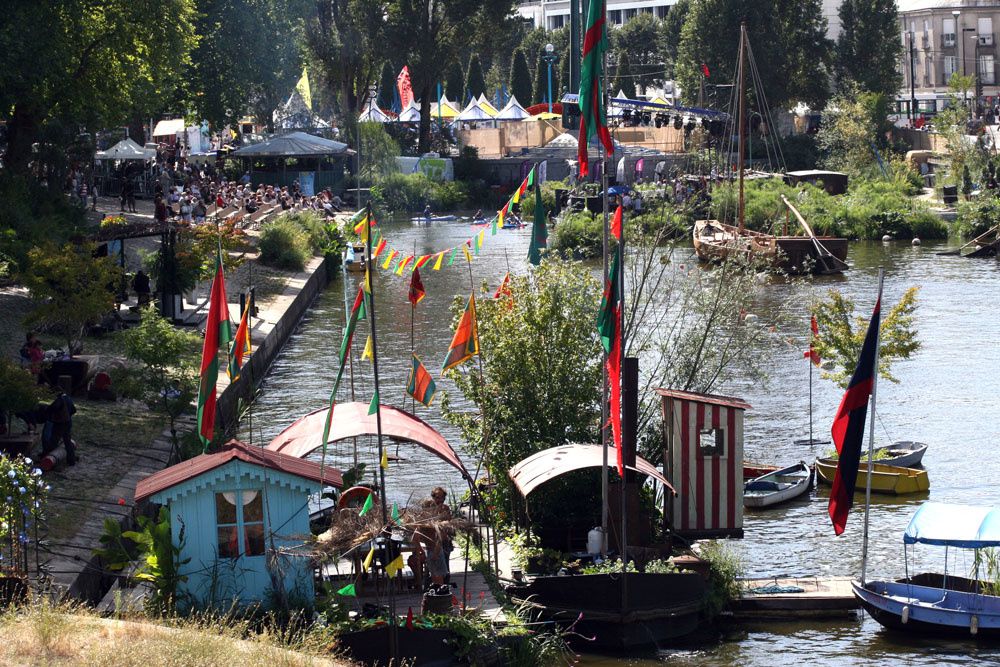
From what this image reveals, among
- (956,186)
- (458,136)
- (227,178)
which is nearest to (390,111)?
(458,136)

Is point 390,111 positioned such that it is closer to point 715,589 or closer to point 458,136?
point 458,136

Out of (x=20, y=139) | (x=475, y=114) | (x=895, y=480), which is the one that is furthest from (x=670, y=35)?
(x=895, y=480)

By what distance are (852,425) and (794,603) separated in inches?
99.3

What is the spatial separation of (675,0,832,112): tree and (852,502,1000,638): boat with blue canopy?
63.3 metres

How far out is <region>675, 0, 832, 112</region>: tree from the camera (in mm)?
81812

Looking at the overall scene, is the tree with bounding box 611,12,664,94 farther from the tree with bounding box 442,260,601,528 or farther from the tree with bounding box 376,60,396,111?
the tree with bounding box 442,260,601,528

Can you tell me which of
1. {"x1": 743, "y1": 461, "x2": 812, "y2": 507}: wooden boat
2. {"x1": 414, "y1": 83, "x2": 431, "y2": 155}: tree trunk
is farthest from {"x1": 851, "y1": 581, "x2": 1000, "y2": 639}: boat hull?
{"x1": 414, "y1": 83, "x2": 431, "y2": 155}: tree trunk

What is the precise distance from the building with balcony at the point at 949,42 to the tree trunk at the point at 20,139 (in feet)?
268

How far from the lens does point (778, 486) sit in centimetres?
2470

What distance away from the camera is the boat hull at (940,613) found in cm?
1833

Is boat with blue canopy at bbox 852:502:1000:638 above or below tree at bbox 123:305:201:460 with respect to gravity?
below

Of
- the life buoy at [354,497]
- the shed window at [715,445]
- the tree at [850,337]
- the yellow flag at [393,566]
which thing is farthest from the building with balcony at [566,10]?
the yellow flag at [393,566]

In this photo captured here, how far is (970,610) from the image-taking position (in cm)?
1836

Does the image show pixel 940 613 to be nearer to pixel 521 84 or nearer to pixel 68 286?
pixel 68 286
